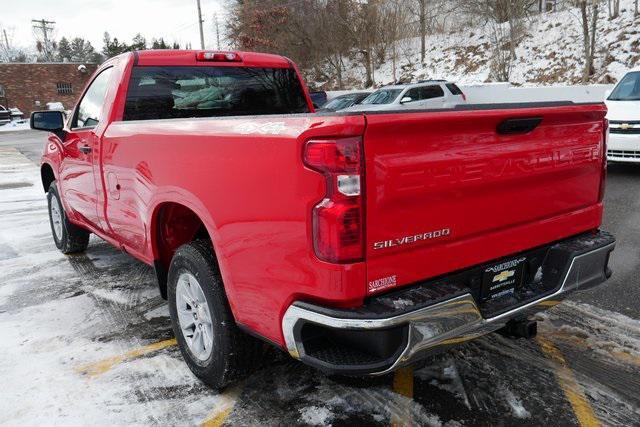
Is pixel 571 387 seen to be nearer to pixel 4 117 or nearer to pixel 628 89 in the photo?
pixel 628 89

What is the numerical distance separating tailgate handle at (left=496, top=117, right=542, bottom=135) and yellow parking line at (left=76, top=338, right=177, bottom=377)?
2.56 m

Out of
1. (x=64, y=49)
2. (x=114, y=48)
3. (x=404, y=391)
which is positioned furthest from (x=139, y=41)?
(x=404, y=391)

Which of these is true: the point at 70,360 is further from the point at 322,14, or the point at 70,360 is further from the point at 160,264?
the point at 322,14

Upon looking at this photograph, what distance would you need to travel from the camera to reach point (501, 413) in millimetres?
2707

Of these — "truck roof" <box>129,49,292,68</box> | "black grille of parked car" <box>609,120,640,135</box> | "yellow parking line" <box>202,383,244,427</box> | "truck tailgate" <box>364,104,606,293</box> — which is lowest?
"yellow parking line" <box>202,383,244,427</box>

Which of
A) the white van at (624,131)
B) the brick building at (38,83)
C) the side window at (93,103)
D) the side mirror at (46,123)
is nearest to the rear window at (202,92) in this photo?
the side window at (93,103)

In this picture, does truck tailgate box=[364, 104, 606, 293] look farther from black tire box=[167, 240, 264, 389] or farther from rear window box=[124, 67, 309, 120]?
rear window box=[124, 67, 309, 120]

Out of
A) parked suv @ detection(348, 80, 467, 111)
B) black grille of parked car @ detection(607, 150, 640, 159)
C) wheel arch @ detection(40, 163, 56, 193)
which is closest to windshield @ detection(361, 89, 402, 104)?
parked suv @ detection(348, 80, 467, 111)

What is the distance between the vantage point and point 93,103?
4.41 metres

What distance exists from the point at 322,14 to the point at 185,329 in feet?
115

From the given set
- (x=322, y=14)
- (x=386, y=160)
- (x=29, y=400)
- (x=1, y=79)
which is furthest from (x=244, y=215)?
(x=1, y=79)

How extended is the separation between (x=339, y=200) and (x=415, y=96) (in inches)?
581

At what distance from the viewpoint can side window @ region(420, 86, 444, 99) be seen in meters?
16.2

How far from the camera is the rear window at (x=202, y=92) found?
13.0ft
